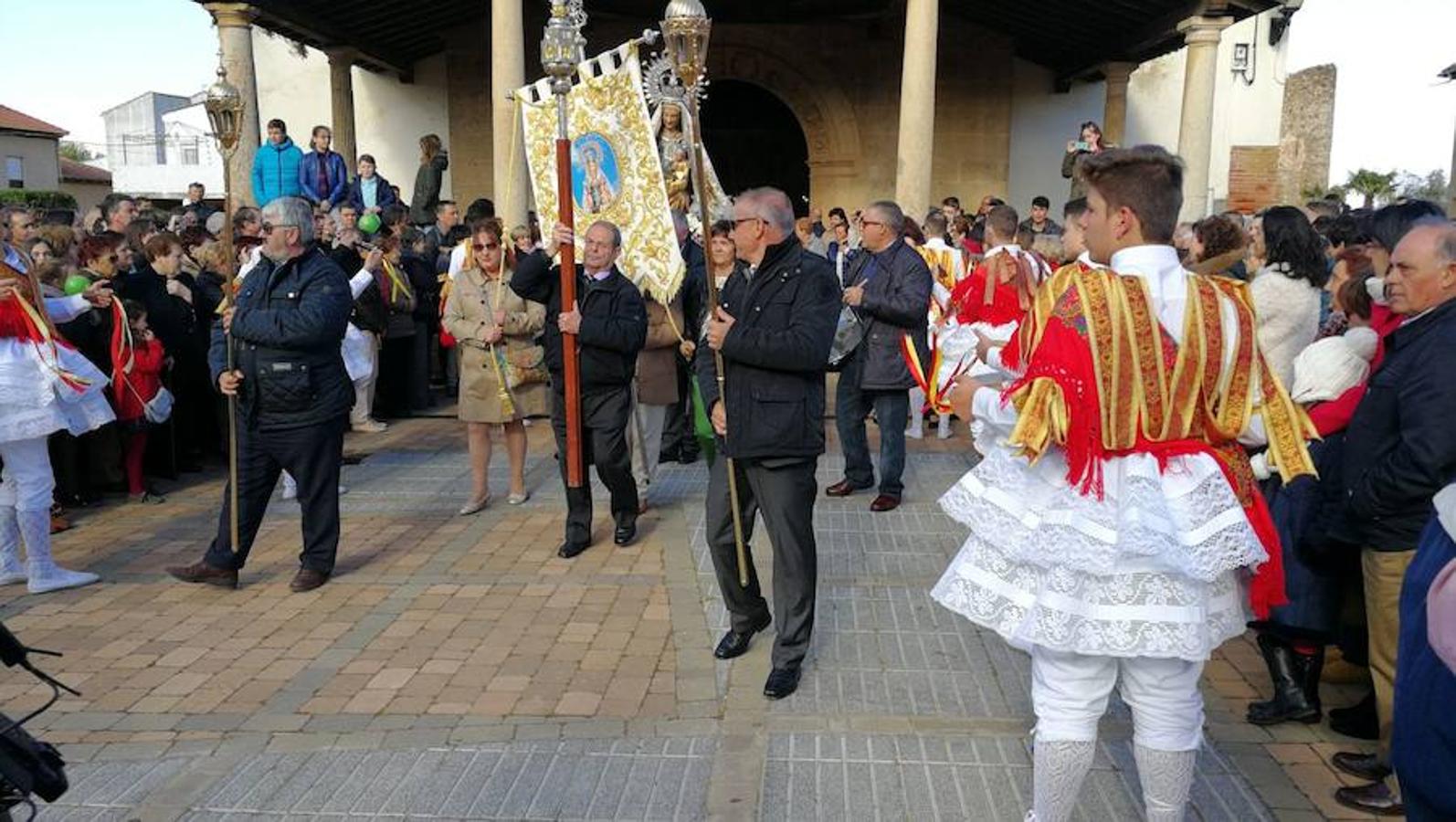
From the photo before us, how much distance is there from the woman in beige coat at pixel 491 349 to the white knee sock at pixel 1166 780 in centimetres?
498

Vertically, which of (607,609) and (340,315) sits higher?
(340,315)

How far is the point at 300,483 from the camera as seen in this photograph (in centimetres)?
571

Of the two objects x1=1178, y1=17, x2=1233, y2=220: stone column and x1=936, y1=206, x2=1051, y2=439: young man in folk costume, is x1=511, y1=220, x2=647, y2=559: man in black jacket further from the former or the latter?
x1=1178, y1=17, x2=1233, y2=220: stone column

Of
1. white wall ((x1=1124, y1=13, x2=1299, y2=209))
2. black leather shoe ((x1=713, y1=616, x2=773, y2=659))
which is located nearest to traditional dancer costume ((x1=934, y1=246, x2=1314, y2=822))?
black leather shoe ((x1=713, y1=616, x2=773, y2=659))

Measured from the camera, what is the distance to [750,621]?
15.5ft

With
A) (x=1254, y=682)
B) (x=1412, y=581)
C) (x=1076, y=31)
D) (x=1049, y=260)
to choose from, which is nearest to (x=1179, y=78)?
(x=1076, y=31)

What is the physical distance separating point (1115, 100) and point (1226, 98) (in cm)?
307

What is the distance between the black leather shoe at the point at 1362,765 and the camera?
11.9 ft

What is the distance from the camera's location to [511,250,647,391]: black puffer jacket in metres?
6.04

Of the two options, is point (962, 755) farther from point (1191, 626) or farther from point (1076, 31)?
point (1076, 31)

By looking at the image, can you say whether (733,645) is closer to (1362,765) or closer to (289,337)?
(1362,765)

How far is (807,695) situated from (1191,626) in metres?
1.91

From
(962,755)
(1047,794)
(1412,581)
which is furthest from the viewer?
(962,755)

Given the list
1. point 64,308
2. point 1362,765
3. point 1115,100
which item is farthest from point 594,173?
point 1115,100
